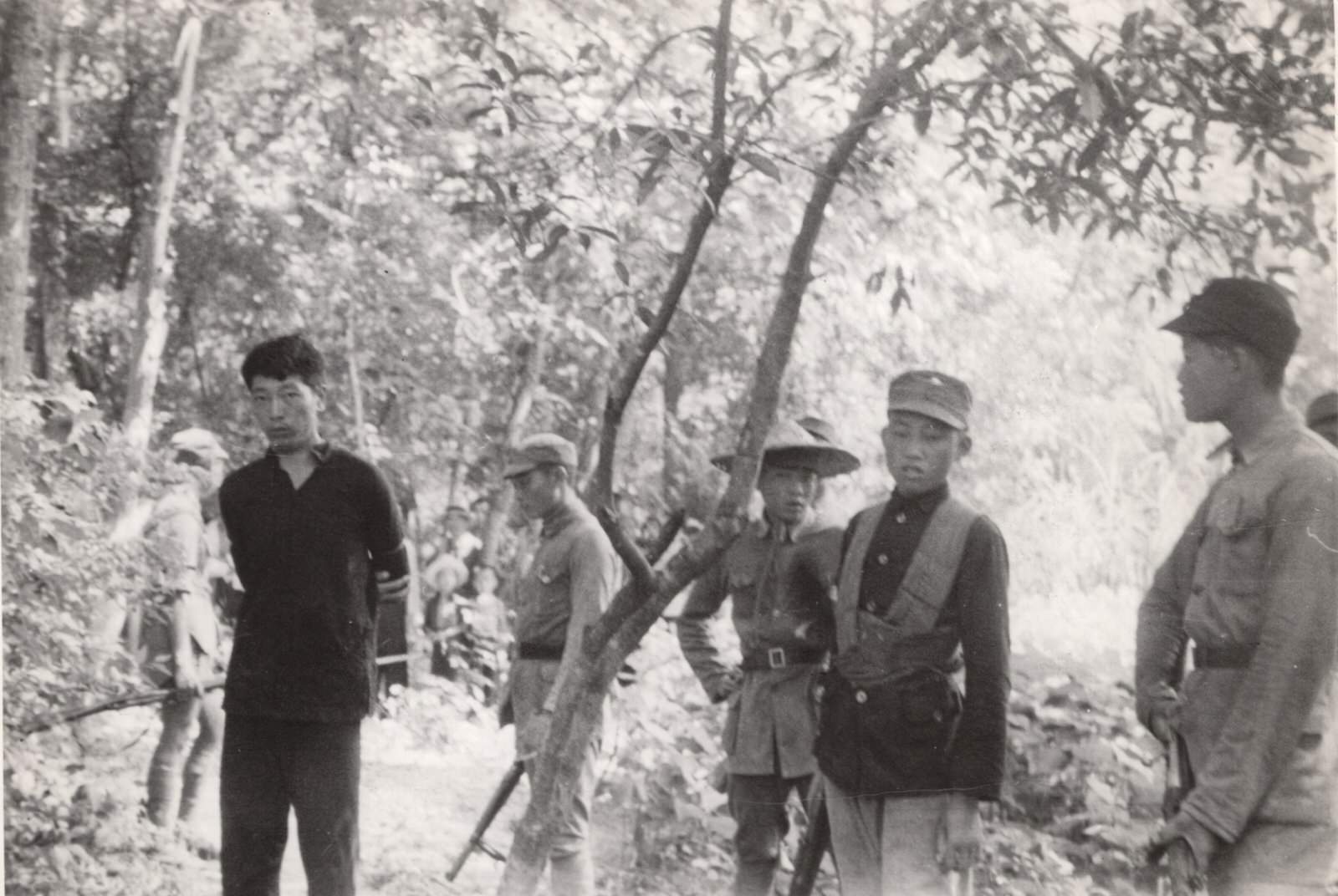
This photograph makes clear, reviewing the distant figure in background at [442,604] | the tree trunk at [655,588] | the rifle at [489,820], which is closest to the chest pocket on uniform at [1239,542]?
the tree trunk at [655,588]

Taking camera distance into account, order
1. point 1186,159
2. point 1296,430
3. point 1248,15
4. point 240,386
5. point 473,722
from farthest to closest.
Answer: point 473,722, point 240,386, point 1186,159, point 1248,15, point 1296,430

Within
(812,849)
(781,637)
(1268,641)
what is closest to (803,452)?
(781,637)

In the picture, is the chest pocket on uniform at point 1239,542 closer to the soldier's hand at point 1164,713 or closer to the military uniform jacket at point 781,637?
the soldier's hand at point 1164,713

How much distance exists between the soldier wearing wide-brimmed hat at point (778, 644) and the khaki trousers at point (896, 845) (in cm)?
49

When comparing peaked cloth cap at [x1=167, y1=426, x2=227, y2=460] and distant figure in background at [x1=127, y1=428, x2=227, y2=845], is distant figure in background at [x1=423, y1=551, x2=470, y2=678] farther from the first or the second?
peaked cloth cap at [x1=167, y1=426, x2=227, y2=460]

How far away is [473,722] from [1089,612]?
2555mm

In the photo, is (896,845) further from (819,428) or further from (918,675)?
(819,428)

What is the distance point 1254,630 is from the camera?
2.12 m

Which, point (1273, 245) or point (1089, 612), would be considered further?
point (1089, 612)

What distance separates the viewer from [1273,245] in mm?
2922

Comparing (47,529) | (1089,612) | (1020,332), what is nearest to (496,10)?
(1020,332)

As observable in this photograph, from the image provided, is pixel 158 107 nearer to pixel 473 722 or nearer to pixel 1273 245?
pixel 473 722

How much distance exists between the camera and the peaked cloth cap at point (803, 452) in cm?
327

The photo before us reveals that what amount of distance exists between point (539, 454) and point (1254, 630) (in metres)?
2.22
